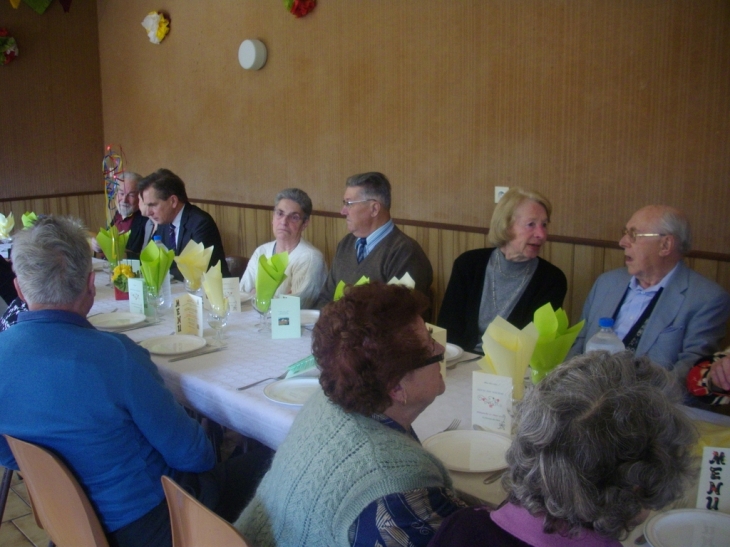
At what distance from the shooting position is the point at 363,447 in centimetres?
118

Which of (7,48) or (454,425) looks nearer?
(454,425)

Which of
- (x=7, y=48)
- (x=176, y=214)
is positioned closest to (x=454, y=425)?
(x=176, y=214)

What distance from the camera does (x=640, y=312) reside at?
2.60 m

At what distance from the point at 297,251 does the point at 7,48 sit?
4.76m

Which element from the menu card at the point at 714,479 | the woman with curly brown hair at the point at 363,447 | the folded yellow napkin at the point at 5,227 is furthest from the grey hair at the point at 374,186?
the folded yellow napkin at the point at 5,227

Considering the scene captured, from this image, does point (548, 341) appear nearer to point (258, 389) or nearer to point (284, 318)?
point (258, 389)

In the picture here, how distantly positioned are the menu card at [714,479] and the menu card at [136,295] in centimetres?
238

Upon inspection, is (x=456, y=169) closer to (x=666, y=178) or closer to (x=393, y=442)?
(x=666, y=178)

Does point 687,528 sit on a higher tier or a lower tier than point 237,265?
lower

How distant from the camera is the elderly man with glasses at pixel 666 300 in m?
2.38

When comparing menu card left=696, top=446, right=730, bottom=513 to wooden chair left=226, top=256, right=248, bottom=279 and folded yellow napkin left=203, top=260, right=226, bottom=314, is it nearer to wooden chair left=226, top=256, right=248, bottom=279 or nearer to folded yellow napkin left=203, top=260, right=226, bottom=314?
folded yellow napkin left=203, top=260, right=226, bottom=314

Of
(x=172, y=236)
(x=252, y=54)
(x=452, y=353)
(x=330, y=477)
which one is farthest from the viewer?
(x=252, y=54)

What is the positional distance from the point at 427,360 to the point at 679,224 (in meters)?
1.60

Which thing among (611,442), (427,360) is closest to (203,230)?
(427,360)
